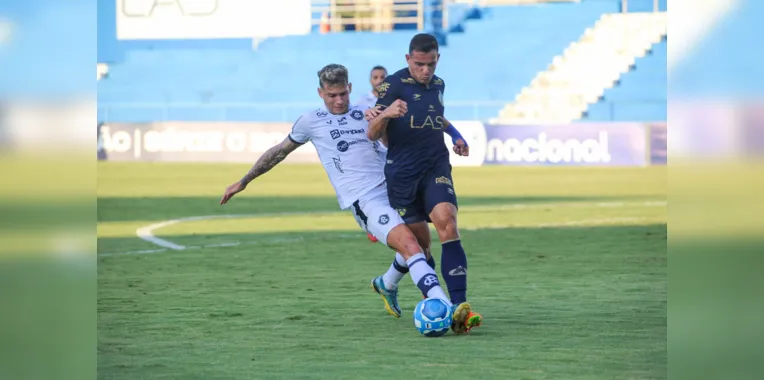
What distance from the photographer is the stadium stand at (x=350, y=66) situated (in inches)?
1924

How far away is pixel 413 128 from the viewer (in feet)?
29.6

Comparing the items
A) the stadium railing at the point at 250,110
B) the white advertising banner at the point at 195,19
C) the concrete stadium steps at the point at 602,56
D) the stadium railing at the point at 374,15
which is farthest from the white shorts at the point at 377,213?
the white advertising banner at the point at 195,19

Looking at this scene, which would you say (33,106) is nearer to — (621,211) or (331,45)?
(621,211)

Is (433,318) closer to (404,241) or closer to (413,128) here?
(404,241)

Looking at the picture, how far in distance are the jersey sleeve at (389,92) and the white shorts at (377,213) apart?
2.37 ft

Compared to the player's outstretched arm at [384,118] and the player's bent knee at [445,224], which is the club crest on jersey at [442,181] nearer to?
the player's bent knee at [445,224]

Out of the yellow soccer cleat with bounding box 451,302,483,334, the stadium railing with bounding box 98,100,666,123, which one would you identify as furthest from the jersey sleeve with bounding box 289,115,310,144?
the stadium railing with bounding box 98,100,666,123

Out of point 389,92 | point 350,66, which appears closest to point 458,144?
point 389,92

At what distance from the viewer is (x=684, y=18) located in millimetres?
3754

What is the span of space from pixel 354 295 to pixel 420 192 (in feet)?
7.92

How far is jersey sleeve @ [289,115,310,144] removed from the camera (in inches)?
373

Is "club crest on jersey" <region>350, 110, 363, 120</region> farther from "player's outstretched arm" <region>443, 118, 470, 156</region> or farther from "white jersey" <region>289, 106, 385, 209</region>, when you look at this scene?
"player's outstretched arm" <region>443, 118, 470, 156</region>

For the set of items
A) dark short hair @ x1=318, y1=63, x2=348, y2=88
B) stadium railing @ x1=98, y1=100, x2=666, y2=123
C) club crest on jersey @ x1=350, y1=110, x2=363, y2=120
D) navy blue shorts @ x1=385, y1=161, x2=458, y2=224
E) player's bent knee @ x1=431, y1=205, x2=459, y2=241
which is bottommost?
player's bent knee @ x1=431, y1=205, x2=459, y2=241

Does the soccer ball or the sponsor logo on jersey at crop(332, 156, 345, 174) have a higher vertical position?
the sponsor logo on jersey at crop(332, 156, 345, 174)
